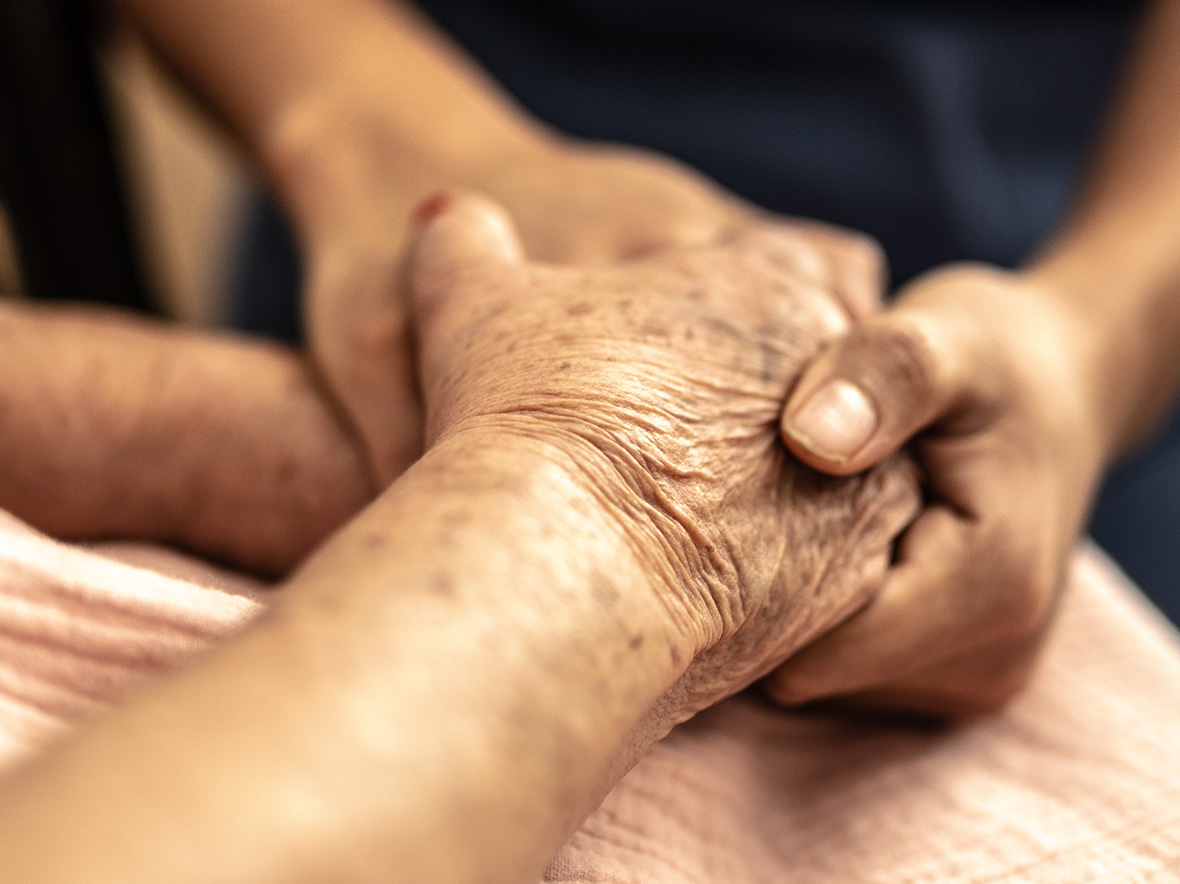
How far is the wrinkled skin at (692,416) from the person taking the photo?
0.56m

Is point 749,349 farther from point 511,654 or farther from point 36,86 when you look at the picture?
point 36,86

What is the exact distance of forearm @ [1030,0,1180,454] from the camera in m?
0.95

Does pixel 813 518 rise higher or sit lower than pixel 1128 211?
lower

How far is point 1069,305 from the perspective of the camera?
0.93 meters

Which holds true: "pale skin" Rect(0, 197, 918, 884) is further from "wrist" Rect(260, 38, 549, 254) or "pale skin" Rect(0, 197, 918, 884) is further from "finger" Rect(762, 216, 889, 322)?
"wrist" Rect(260, 38, 549, 254)

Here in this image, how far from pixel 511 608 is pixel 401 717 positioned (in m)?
0.08

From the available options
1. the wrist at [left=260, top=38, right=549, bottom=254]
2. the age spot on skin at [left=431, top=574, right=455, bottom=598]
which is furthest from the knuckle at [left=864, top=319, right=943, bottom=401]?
the wrist at [left=260, top=38, right=549, bottom=254]

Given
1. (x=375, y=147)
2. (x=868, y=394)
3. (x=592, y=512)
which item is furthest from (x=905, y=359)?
(x=375, y=147)

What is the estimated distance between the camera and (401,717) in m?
Answer: 0.38

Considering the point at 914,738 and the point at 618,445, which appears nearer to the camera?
the point at 618,445

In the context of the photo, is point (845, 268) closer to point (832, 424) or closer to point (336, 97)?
point (832, 424)

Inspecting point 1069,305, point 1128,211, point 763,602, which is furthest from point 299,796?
point 1128,211

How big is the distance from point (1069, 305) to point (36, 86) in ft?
3.96

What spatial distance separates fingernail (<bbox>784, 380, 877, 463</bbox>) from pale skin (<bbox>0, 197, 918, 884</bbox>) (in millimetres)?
23
